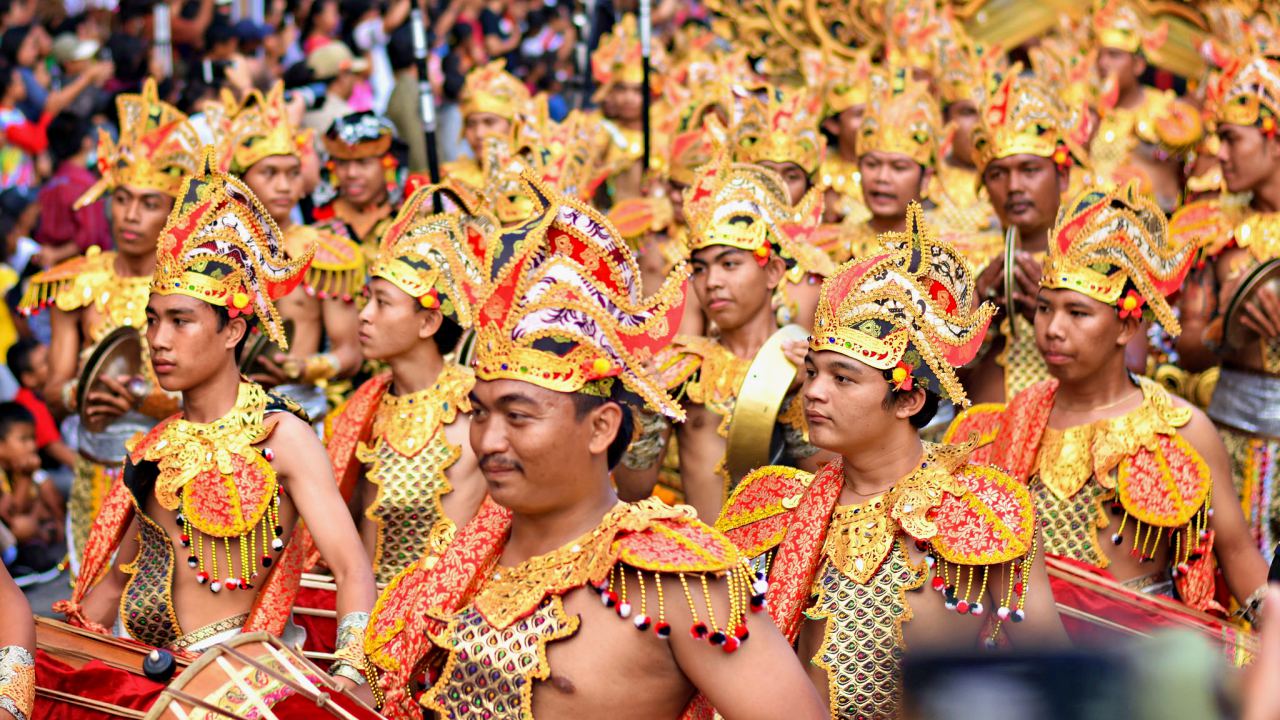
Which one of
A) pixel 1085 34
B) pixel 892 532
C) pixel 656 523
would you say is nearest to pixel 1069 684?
pixel 656 523

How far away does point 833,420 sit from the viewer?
13.6ft

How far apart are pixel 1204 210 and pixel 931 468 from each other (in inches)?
161

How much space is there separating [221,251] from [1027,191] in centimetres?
375

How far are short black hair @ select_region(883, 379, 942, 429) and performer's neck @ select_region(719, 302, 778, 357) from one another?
65.9 inches

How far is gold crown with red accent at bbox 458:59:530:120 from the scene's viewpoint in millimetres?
9922

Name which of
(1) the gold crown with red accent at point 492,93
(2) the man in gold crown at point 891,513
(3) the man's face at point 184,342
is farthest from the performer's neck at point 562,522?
(1) the gold crown with red accent at point 492,93

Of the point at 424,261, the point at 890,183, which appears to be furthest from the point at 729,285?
the point at 890,183

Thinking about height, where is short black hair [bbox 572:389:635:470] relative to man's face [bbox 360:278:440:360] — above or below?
above

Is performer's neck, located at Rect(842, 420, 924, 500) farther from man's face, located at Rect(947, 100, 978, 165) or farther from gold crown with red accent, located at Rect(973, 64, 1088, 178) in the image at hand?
Answer: man's face, located at Rect(947, 100, 978, 165)

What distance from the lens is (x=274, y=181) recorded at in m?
7.89

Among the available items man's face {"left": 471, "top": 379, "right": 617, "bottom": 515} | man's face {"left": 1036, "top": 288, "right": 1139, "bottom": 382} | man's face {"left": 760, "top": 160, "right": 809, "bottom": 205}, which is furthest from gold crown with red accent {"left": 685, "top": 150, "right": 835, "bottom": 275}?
man's face {"left": 471, "top": 379, "right": 617, "bottom": 515}

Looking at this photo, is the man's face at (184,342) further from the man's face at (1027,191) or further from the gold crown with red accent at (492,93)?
the gold crown with red accent at (492,93)

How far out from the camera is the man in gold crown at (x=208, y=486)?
15.0 feet

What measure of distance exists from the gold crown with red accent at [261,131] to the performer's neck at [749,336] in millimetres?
2924
